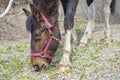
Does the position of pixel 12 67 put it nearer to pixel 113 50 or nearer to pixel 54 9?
pixel 54 9

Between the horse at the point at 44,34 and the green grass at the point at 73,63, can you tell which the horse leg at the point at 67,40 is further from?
the green grass at the point at 73,63

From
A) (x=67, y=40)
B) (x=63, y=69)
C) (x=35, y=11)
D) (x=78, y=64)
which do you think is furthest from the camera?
(x=78, y=64)

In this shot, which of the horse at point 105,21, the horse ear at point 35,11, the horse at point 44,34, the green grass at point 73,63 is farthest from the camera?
the horse at point 105,21

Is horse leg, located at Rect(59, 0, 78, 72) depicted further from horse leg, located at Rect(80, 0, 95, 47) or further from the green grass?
horse leg, located at Rect(80, 0, 95, 47)

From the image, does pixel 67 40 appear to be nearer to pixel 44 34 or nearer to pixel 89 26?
pixel 44 34

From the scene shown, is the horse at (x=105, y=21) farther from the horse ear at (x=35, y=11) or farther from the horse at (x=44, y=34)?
the horse ear at (x=35, y=11)

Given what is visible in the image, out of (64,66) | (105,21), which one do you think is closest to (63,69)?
(64,66)

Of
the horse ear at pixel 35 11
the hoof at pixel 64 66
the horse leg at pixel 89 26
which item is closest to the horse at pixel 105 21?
the horse leg at pixel 89 26

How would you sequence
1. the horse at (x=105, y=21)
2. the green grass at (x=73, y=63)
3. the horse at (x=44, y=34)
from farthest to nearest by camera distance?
1. the horse at (x=105, y=21)
2. the green grass at (x=73, y=63)
3. the horse at (x=44, y=34)

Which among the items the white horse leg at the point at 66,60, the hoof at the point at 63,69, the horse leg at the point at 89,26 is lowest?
the hoof at the point at 63,69

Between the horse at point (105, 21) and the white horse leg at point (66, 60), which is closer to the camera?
the white horse leg at point (66, 60)

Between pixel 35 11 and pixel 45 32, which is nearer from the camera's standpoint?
pixel 35 11

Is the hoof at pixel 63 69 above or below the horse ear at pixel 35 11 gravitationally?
below

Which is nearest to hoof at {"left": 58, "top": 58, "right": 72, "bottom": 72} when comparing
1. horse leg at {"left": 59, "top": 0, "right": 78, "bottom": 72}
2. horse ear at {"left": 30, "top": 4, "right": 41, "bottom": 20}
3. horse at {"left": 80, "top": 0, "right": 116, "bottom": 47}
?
horse leg at {"left": 59, "top": 0, "right": 78, "bottom": 72}
